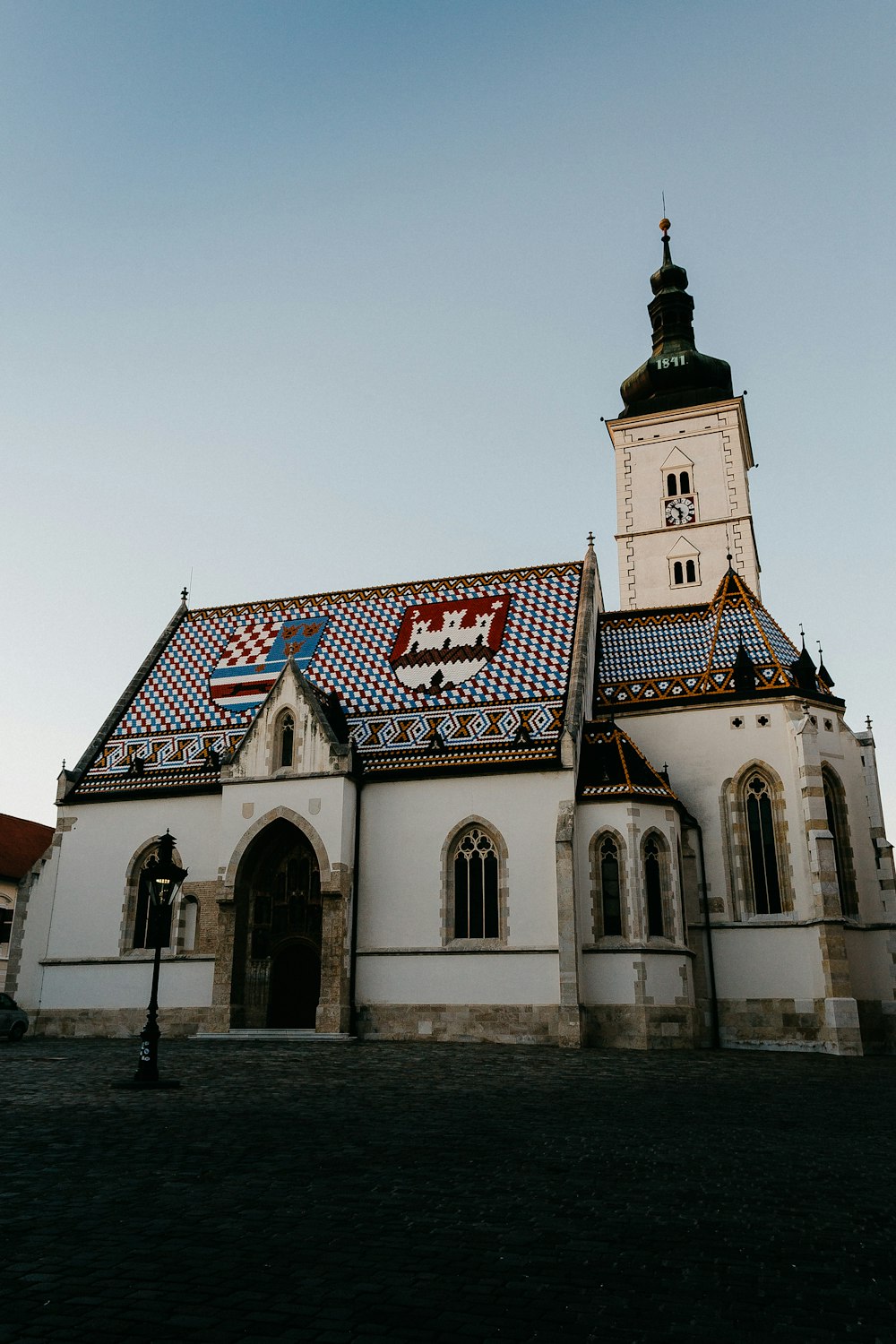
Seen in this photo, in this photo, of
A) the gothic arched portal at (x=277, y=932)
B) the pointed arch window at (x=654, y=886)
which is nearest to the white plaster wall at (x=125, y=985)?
the gothic arched portal at (x=277, y=932)

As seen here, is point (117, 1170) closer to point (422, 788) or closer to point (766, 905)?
point (422, 788)

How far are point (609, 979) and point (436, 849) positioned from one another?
A: 5916 millimetres

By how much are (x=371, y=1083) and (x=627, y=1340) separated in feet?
40.3

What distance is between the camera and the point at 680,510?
48.3 meters

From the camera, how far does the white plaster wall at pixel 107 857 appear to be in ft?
102

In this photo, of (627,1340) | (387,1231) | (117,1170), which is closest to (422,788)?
(117,1170)

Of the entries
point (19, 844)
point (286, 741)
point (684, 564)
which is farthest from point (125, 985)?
point (684, 564)

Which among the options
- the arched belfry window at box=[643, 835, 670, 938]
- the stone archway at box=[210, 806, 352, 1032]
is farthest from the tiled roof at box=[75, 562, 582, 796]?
the arched belfry window at box=[643, 835, 670, 938]

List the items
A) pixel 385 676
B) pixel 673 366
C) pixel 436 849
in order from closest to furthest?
pixel 436 849 < pixel 385 676 < pixel 673 366

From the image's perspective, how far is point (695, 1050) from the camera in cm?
2608

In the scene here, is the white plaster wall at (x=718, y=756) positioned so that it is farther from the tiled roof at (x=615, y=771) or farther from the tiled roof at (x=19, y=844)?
the tiled roof at (x=19, y=844)

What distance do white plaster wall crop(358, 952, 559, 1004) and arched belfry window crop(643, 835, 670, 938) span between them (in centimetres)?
291

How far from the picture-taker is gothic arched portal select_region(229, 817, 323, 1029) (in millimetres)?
28953

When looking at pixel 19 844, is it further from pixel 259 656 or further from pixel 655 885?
pixel 655 885
